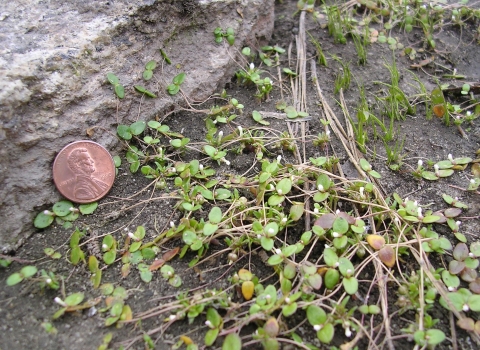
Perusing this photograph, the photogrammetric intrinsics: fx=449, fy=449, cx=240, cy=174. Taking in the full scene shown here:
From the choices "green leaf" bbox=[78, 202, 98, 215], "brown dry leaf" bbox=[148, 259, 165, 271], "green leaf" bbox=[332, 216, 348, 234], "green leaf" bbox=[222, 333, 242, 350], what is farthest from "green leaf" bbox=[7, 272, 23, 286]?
"green leaf" bbox=[332, 216, 348, 234]

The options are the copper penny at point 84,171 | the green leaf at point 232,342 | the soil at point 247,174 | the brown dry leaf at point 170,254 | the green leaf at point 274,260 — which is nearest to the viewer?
the green leaf at point 232,342

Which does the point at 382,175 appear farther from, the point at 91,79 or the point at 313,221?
the point at 91,79

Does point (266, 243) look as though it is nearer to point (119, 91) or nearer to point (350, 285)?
point (350, 285)

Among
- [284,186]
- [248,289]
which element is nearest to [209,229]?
[248,289]

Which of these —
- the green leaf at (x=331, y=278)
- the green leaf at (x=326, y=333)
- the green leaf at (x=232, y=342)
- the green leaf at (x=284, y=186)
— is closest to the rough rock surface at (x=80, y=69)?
the green leaf at (x=284, y=186)

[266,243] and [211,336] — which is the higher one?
[266,243]

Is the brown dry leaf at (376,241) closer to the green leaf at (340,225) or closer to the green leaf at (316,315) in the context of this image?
the green leaf at (340,225)

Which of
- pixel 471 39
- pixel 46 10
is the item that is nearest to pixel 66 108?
pixel 46 10
